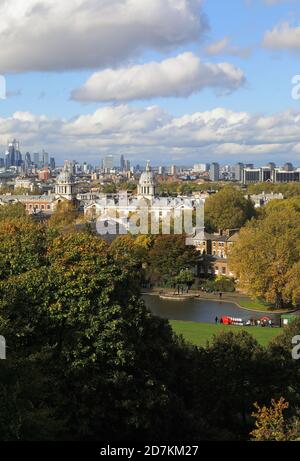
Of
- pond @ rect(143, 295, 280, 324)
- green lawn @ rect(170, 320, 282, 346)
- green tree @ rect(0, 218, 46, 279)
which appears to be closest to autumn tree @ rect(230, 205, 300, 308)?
pond @ rect(143, 295, 280, 324)

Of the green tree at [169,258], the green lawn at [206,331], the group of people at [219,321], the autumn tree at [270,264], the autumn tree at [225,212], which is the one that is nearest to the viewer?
the green lawn at [206,331]

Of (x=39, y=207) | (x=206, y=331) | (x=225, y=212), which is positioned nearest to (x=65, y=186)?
(x=39, y=207)

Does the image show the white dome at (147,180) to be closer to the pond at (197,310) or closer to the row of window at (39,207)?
the row of window at (39,207)

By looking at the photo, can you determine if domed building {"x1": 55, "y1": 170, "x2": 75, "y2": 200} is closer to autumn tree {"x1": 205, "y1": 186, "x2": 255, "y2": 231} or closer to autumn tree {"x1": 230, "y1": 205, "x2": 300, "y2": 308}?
autumn tree {"x1": 205, "y1": 186, "x2": 255, "y2": 231}

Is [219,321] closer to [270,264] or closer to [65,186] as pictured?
[270,264]

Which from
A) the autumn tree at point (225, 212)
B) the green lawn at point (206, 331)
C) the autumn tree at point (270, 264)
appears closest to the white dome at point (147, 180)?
the autumn tree at point (225, 212)
